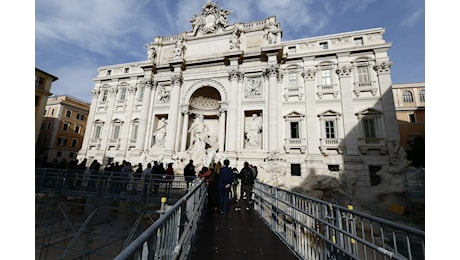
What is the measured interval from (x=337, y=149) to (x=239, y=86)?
31.3 feet

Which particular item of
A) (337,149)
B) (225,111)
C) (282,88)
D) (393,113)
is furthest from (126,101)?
(393,113)

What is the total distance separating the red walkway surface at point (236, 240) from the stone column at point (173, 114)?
12125mm

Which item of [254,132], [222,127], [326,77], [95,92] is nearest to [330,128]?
[326,77]

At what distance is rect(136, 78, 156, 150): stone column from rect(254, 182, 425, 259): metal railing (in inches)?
616

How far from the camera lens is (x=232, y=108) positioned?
1669cm

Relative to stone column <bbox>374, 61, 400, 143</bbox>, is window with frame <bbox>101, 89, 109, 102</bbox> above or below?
above

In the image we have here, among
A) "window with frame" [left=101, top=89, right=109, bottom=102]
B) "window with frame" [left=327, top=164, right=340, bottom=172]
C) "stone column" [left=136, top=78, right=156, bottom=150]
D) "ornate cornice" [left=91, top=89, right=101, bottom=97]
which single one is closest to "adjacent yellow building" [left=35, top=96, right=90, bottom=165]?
"ornate cornice" [left=91, top=89, right=101, bottom=97]

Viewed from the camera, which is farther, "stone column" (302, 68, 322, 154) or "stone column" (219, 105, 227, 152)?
"stone column" (219, 105, 227, 152)

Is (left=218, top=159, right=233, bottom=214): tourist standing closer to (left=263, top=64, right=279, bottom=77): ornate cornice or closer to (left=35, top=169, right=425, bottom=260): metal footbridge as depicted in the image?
(left=35, top=169, right=425, bottom=260): metal footbridge

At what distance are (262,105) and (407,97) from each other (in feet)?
82.0

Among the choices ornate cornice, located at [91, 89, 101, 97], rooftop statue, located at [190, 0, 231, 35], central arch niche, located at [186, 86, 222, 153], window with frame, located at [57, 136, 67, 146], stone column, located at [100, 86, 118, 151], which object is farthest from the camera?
window with frame, located at [57, 136, 67, 146]

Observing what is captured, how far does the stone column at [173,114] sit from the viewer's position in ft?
56.7

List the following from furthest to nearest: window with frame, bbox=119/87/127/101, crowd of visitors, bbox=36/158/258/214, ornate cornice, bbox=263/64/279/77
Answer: window with frame, bbox=119/87/127/101, ornate cornice, bbox=263/64/279/77, crowd of visitors, bbox=36/158/258/214

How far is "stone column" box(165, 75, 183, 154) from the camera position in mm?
17277
